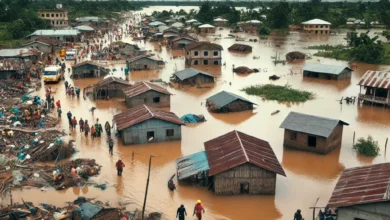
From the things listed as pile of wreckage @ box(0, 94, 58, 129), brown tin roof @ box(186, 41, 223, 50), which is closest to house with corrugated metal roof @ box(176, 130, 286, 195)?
pile of wreckage @ box(0, 94, 58, 129)

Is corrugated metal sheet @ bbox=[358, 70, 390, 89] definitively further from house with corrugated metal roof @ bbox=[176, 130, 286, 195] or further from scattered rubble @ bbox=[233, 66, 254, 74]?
house with corrugated metal roof @ bbox=[176, 130, 286, 195]

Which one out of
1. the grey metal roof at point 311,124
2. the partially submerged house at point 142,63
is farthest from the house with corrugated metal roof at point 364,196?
the partially submerged house at point 142,63

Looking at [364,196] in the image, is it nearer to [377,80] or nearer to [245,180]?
[245,180]

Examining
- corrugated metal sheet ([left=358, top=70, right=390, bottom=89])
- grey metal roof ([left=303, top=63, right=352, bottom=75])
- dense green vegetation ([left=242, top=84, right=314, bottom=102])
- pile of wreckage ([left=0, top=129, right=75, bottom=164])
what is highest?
corrugated metal sheet ([left=358, top=70, right=390, bottom=89])

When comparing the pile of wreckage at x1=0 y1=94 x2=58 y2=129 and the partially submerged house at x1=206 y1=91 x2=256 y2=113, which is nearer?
the pile of wreckage at x1=0 y1=94 x2=58 y2=129

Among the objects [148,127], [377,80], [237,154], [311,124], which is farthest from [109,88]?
[377,80]

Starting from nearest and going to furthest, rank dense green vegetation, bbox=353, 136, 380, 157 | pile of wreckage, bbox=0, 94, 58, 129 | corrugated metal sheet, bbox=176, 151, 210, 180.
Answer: corrugated metal sheet, bbox=176, 151, 210, 180 < dense green vegetation, bbox=353, 136, 380, 157 < pile of wreckage, bbox=0, 94, 58, 129

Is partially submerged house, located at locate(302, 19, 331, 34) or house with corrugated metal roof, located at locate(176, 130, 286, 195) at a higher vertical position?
partially submerged house, located at locate(302, 19, 331, 34)
